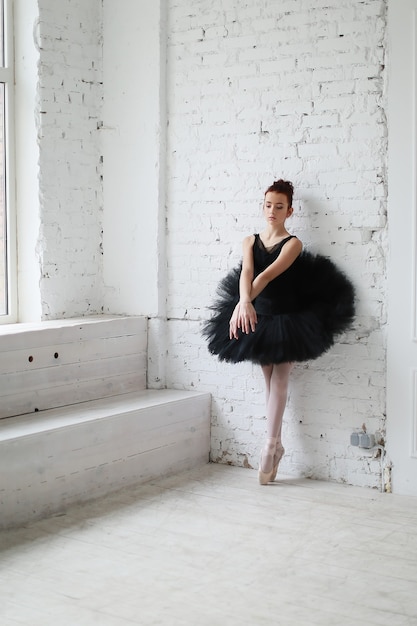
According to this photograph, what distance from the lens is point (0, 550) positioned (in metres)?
3.35

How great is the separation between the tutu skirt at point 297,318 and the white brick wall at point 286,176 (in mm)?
142

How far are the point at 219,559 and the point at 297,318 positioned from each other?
4.42 ft

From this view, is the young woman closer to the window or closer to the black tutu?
the black tutu

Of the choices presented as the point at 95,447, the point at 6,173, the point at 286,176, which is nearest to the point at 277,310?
the point at 286,176

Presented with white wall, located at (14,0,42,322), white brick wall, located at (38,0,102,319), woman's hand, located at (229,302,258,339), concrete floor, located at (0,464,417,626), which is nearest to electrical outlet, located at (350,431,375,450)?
concrete floor, located at (0,464,417,626)

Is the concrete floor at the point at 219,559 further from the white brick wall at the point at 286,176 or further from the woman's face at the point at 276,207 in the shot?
the woman's face at the point at 276,207

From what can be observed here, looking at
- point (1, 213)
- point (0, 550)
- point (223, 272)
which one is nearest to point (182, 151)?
point (223, 272)

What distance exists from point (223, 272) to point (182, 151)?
0.77 m

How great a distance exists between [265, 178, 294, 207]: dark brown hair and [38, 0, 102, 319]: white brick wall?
1270 mm

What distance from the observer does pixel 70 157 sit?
16.0 feet

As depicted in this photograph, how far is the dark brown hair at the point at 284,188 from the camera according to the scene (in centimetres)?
427

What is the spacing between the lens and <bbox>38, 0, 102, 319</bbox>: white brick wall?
4.70 meters

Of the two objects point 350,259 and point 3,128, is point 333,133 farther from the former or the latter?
point 3,128

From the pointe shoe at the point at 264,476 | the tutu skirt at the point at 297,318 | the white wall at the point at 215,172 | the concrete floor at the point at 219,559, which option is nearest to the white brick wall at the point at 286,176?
the white wall at the point at 215,172
